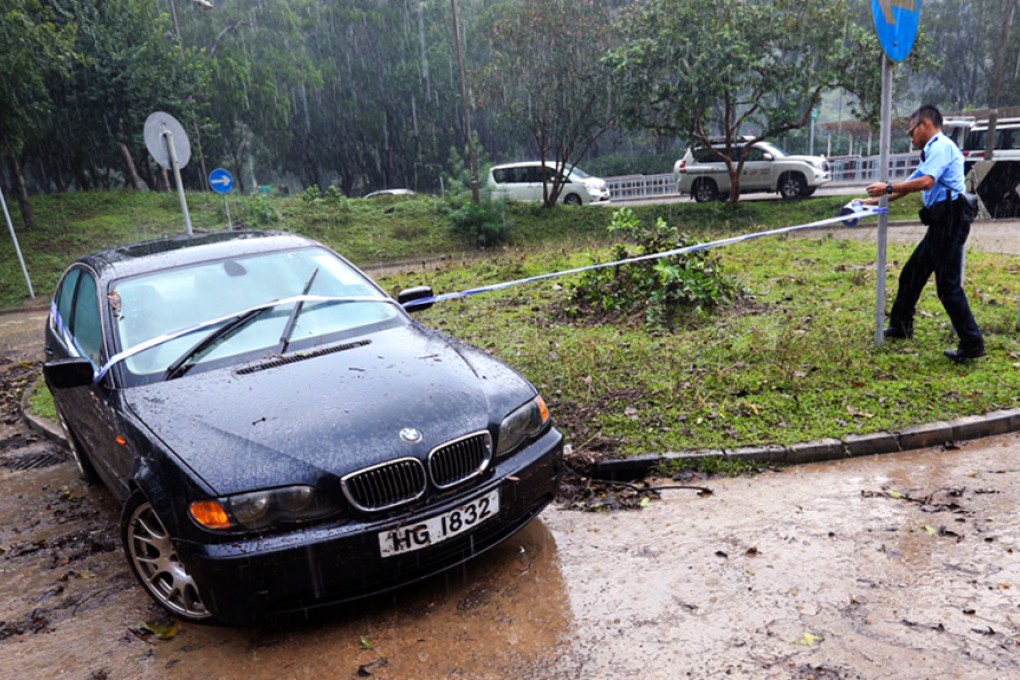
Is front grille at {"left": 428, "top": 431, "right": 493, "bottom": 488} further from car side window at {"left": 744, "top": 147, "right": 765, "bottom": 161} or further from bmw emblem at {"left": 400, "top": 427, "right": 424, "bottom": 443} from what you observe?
car side window at {"left": 744, "top": 147, "right": 765, "bottom": 161}

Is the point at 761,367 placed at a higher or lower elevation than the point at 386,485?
lower

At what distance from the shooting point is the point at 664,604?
10.7 ft

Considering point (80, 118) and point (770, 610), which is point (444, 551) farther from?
point (80, 118)

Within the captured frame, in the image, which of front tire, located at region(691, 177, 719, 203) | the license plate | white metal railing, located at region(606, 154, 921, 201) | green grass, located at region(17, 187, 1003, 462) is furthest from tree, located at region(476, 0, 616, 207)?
the license plate

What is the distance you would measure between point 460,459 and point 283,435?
0.76 m

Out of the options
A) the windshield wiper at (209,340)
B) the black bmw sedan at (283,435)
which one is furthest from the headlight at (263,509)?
the windshield wiper at (209,340)

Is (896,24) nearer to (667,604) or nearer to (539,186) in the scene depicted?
(667,604)

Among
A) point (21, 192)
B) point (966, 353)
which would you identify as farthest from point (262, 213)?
point (966, 353)

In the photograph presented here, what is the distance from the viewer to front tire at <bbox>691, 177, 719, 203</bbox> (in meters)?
22.1

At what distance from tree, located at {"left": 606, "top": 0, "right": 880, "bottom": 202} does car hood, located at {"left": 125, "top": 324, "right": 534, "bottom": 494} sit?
57.9ft

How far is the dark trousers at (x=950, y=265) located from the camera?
18.0 feet

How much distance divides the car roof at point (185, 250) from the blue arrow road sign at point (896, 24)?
4453 millimetres

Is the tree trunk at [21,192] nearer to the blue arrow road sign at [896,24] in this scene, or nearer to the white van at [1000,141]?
the blue arrow road sign at [896,24]

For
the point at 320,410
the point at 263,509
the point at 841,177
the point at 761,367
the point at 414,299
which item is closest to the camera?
the point at 263,509
